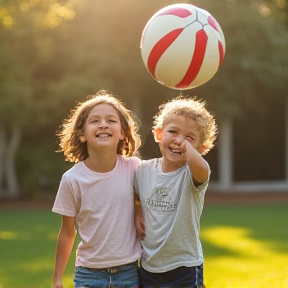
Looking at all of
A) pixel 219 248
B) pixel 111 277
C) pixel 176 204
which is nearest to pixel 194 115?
pixel 176 204

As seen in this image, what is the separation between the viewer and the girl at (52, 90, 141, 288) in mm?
3375

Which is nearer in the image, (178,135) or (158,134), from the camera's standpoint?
(178,135)

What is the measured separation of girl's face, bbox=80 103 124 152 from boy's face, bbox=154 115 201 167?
0.90ft

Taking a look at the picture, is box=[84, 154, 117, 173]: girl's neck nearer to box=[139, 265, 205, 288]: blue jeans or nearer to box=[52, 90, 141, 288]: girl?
box=[52, 90, 141, 288]: girl

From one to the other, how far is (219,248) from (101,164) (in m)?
5.49

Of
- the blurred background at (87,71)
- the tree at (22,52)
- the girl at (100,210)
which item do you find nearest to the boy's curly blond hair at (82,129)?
the girl at (100,210)

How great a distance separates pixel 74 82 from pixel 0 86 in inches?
65.6

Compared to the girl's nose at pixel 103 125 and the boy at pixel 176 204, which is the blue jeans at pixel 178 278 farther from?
the girl's nose at pixel 103 125

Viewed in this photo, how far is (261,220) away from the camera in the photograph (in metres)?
12.1

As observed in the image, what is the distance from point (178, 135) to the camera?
11.1 ft

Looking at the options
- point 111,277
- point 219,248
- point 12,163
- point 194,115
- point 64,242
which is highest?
point 12,163

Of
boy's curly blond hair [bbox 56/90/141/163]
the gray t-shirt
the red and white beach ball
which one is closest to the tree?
the red and white beach ball

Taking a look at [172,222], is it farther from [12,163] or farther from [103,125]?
[12,163]

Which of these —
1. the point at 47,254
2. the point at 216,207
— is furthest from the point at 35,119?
the point at 47,254
